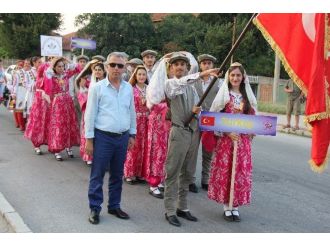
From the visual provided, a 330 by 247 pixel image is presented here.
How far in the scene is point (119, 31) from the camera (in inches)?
1227

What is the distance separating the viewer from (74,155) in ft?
29.7

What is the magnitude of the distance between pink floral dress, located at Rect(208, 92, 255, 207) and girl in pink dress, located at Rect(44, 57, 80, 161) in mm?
3930

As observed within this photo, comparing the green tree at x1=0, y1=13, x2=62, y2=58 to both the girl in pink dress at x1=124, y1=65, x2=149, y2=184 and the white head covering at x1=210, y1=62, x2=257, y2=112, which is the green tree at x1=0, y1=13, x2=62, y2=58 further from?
the white head covering at x1=210, y1=62, x2=257, y2=112

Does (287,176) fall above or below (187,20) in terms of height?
below

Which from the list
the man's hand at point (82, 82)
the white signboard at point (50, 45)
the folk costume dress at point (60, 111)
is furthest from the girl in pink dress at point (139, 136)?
the white signboard at point (50, 45)

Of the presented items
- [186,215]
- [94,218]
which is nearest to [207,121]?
[186,215]

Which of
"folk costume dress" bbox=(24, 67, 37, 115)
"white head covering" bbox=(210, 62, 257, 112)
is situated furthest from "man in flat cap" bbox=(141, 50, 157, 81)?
"folk costume dress" bbox=(24, 67, 37, 115)

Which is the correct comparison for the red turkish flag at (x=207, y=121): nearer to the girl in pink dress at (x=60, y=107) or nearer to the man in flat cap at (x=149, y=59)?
the man in flat cap at (x=149, y=59)

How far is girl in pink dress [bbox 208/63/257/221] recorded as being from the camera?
5375 mm

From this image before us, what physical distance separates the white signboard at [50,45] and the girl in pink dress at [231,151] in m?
9.97
